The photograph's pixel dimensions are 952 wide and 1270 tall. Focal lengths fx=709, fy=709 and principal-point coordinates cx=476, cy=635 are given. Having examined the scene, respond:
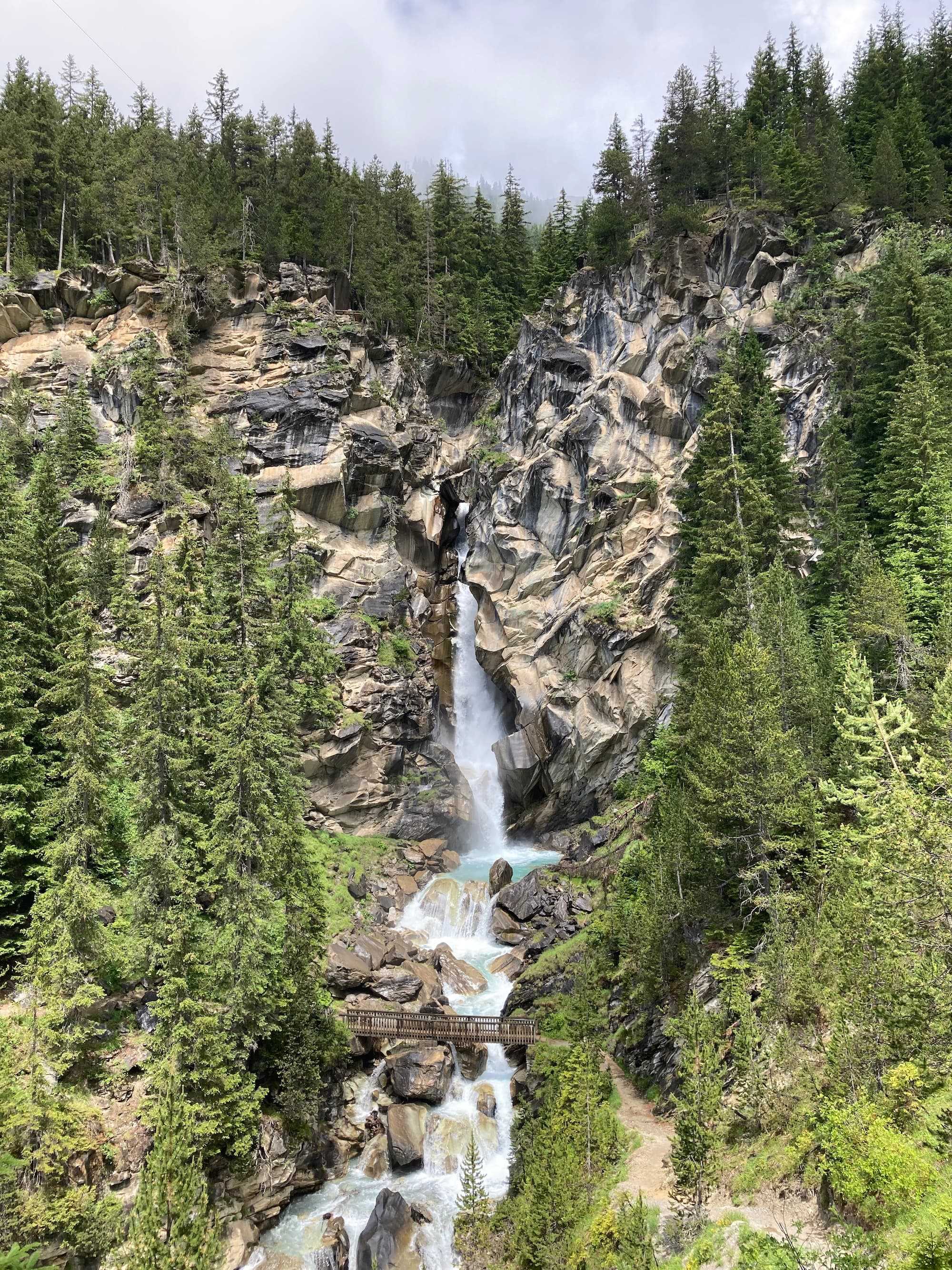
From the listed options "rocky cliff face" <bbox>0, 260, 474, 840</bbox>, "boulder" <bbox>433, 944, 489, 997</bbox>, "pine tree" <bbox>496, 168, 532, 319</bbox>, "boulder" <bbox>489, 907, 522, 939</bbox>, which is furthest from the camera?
"pine tree" <bbox>496, 168, 532, 319</bbox>

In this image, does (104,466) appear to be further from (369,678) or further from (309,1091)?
(309,1091)

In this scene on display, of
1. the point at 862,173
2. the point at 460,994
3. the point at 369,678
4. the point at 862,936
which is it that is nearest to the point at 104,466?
the point at 369,678

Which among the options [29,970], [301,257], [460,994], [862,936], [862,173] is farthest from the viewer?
[301,257]

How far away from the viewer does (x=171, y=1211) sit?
12.6 meters

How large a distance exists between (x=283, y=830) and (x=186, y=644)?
22.1ft

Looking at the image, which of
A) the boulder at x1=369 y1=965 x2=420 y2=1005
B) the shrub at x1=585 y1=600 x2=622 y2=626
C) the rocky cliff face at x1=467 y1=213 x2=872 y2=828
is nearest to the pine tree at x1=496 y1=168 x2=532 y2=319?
the rocky cliff face at x1=467 y1=213 x2=872 y2=828

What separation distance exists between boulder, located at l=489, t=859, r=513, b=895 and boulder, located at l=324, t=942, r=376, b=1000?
817 centimetres

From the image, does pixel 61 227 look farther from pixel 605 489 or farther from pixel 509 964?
pixel 509 964

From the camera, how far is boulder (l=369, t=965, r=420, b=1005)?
2645 cm

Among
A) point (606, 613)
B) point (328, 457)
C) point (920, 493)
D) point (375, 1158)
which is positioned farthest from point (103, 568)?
point (920, 493)

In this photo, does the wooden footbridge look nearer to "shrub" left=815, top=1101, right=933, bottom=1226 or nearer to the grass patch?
the grass patch

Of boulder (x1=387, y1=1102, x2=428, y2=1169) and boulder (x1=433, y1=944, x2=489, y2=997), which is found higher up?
boulder (x1=433, y1=944, x2=489, y2=997)

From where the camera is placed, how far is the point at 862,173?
160 ft

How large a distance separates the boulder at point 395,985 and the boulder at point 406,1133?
4309 mm
